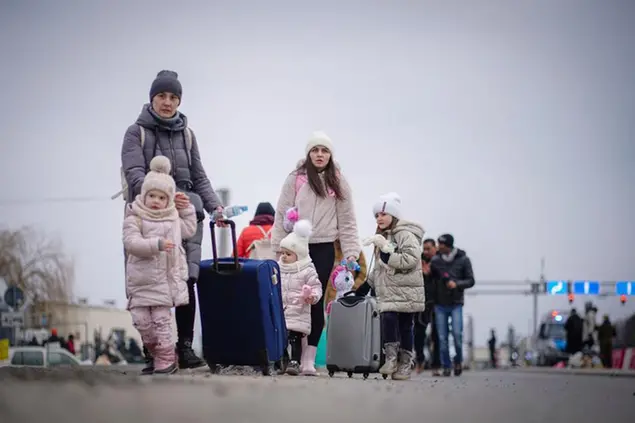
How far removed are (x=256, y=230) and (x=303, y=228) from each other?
10.9 feet

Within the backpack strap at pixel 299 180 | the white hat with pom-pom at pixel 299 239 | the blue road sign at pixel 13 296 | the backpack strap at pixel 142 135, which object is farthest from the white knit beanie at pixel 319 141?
the blue road sign at pixel 13 296

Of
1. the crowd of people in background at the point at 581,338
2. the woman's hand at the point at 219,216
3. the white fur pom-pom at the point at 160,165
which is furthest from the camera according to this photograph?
the crowd of people in background at the point at 581,338

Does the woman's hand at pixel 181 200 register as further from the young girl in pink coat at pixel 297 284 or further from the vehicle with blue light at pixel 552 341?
the vehicle with blue light at pixel 552 341

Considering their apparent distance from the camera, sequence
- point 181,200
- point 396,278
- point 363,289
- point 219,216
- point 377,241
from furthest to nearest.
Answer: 1. point 363,289
2. point 396,278
3. point 377,241
4. point 219,216
5. point 181,200

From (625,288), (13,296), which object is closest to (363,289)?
(13,296)

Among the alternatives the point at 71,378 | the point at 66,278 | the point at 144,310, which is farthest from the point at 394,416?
the point at 66,278

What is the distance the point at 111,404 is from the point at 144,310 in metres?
4.25

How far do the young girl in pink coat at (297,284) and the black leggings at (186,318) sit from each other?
86 centimetres

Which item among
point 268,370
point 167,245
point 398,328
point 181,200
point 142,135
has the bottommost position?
point 268,370

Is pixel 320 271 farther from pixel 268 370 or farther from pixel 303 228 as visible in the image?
pixel 268 370

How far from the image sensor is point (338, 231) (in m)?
13.7

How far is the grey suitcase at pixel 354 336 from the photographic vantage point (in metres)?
13.9

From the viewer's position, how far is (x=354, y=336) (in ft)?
45.5

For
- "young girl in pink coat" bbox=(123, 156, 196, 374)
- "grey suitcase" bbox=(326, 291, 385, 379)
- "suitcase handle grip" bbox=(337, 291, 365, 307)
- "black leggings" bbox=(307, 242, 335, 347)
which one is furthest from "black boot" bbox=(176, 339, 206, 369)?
"suitcase handle grip" bbox=(337, 291, 365, 307)
